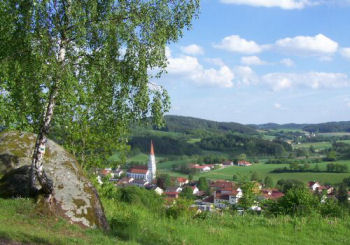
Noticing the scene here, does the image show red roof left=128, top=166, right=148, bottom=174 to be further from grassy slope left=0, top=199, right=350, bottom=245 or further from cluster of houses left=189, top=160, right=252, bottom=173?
grassy slope left=0, top=199, right=350, bottom=245

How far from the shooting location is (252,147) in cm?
17338

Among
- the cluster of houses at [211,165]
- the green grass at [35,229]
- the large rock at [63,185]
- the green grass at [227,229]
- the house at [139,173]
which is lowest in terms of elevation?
the house at [139,173]

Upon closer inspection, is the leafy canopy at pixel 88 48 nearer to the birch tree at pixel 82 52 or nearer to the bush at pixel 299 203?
the birch tree at pixel 82 52

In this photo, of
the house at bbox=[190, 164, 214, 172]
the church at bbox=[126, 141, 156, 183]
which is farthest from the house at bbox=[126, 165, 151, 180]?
the house at bbox=[190, 164, 214, 172]

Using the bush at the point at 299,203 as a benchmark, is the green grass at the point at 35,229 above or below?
above

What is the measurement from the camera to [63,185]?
10766 millimetres

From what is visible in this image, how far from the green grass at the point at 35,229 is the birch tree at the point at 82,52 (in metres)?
0.71

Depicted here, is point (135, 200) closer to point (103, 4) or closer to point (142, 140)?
point (103, 4)

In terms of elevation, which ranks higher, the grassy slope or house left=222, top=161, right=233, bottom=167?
the grassy slope

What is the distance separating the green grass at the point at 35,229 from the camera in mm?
8109

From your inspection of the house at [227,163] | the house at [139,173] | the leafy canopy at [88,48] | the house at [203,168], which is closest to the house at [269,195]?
the leafy canopy at [88,48]

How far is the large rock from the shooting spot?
1016cm

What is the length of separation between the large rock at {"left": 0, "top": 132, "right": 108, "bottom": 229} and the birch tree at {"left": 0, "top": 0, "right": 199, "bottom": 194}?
0.61 m

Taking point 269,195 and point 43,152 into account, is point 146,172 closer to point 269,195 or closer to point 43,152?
point 269,195
